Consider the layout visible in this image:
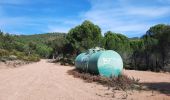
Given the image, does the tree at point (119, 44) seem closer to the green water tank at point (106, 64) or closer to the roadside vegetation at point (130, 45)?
the roadside vegetation at point (130, 45)

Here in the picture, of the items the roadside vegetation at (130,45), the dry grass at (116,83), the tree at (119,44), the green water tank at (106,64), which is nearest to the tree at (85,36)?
the roadside vegetation at (130,45)

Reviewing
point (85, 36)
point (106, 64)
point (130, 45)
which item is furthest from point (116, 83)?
point (130, 45)

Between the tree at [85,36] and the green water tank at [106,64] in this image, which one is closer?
the green water tank at [106,64]

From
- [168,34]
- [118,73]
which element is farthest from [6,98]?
[168,34]

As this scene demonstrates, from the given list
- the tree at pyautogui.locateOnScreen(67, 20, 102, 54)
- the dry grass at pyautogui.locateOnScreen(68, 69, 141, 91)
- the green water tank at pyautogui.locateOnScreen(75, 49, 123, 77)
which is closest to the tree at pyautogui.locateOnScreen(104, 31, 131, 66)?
the tree at pyautogui.locateOnScreen(67, 20, 102, 54)

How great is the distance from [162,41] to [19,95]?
37.7 m

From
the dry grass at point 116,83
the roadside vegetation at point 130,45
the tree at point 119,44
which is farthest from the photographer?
the tree at point 119,44

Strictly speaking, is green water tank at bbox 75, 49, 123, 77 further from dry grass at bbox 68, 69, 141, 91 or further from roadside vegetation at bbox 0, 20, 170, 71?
roadside vegetation at bbox 0, 20, 170, 71

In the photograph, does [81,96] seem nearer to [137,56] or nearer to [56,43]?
[137,56]

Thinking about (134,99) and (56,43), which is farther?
(56,43)

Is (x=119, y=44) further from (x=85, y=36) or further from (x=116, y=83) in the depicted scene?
(x=116, y=83)

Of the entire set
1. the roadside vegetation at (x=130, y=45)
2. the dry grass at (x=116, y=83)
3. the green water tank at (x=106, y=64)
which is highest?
the roadside vegetation at (x=130, y=45)

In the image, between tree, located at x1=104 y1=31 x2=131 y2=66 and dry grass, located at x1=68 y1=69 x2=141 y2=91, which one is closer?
dry grass, located at x1=68 y1=69 x2=141 y2=91

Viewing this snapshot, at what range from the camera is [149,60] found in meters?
55.2
